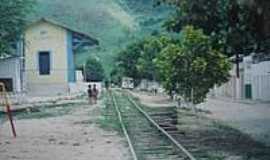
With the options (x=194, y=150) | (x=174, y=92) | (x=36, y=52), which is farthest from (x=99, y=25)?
(x=194, y=150)

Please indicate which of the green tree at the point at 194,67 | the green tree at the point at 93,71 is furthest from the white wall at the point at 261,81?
the green tree at the point at 93,71

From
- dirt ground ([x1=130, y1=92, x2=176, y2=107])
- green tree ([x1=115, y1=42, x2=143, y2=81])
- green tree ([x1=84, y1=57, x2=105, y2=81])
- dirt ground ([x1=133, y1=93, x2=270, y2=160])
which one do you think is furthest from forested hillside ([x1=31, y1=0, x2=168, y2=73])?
dirt ground ([x1=133, y1=93, x2=270, y2=160])

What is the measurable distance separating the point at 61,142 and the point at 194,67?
48.1 feet

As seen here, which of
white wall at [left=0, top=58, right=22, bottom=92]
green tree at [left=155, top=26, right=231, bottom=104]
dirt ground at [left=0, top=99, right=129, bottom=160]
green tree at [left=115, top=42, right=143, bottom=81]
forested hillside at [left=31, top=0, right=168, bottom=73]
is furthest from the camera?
forested hillside at [left=31, top=0, right=168, bottom=73]

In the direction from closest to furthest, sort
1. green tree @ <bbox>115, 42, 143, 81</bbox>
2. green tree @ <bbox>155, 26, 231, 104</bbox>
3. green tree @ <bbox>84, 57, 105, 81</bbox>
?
green tree @ <bbox>155, 26, 231, 104</bbox>
green tree @ <bbox>115, 42, 143, 81</bbox>
green tree @ <bbox>84, 57, 105, 81</bbox>

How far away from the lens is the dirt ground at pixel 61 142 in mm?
17125

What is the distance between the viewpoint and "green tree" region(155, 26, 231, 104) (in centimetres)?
3394

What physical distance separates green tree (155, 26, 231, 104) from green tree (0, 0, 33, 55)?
310 inches

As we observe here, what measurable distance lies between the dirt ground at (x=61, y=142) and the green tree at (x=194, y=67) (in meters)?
6.97

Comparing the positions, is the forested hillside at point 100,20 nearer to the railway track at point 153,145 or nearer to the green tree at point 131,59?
the green tree at point 131,59

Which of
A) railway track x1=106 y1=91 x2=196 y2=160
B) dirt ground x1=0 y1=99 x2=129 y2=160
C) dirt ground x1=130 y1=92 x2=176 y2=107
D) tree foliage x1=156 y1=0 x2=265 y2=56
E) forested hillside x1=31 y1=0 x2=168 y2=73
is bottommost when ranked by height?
dirt ground x1=0 y1=99 x2=129 y2=160

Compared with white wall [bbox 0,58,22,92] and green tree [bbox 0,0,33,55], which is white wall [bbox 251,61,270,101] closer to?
green tree [bbox 0,0,33,55]

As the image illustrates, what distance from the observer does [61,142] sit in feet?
68.3

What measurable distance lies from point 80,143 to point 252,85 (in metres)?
36.8
